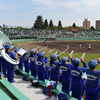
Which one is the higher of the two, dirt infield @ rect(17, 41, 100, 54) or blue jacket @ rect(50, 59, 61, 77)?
blue jacket @ rect(50, 59, 61, 77)

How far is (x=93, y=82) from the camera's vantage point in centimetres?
397

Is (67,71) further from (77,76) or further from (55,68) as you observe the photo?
(55,68)

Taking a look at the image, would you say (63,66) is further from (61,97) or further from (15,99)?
(15,99)

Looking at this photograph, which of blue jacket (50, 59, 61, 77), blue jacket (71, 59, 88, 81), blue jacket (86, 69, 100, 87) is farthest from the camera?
blue jacket (50, 59, 61, 77)

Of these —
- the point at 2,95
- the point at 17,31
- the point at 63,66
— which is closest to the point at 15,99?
the point at 2,95

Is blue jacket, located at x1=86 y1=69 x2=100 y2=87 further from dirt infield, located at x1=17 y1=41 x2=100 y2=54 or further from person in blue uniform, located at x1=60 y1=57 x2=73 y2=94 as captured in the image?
dirt infield, located at x1=17 y1=41 x2=100 y2=54

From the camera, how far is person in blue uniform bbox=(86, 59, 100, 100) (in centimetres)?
393

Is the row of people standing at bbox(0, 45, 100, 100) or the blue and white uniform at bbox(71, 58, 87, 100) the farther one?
the blue and white uniform at bbox(71, 58, 87, 100)

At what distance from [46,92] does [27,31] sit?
1911 inches

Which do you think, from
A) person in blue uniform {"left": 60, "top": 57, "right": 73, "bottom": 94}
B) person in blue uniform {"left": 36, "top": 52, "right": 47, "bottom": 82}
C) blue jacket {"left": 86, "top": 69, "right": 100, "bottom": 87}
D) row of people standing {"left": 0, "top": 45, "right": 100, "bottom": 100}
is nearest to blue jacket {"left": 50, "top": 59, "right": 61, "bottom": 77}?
row of people standing {"left": 0, "top": 45, "right": 100, "bottom": 100}

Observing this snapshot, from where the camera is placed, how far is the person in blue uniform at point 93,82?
155 inches

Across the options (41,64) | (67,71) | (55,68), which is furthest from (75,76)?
(41,64)

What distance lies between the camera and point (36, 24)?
83625 mm

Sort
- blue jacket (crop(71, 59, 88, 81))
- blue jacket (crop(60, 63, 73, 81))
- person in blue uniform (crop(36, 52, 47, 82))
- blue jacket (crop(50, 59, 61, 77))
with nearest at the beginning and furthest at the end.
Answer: blue jacket (crop(71, 59, 88, 81)) < blue jacket (crop(60, 63, 73, 81)) < blue jacket (crop(50, 59, 61, 77)) < person in blue uniform (crop(36, 52, 47, 82))
